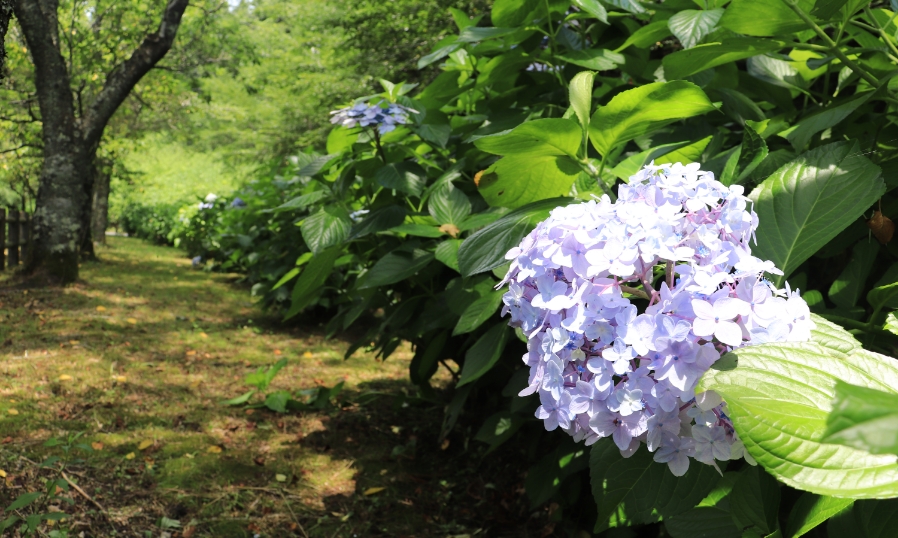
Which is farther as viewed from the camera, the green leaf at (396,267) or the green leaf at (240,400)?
the green leaf at (240,400)

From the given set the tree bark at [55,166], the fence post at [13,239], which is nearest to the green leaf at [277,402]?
the tree bark at [55,166]

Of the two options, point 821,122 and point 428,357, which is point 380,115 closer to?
point 428,357

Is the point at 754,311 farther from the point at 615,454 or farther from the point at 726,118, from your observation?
the point at 726,118

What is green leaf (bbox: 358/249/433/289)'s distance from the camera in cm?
196

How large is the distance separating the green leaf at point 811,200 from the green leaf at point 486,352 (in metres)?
0.68

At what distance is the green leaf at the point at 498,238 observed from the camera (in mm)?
1171

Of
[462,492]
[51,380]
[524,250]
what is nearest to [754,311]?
[524,250]

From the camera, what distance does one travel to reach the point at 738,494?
934 millimetres

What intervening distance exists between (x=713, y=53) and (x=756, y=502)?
0.79m

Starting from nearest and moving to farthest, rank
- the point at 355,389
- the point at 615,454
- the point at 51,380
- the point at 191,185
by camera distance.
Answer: the point at 615,454 → the point at 51,380 → the point at 355,389 → the point at 191,185

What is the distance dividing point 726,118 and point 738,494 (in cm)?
113

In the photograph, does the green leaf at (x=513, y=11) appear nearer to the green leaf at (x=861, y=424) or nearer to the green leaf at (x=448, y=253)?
the green leaf at (x=448, y=253)

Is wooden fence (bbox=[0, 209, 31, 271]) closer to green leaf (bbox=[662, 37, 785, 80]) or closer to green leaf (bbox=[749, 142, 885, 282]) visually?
green leaf (bbox=[662, 37, 785, 80])

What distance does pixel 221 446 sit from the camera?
3072 millimetres
